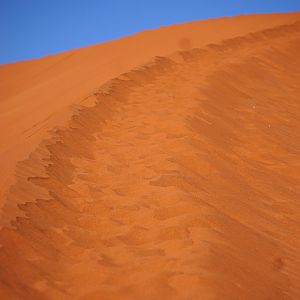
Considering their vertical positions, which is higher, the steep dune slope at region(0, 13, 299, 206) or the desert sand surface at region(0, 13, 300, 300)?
the steep dune slope at region(0, 13, 299, 206)

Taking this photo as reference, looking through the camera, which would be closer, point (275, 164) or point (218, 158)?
point (218, 158)

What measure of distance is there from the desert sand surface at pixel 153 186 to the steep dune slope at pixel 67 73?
0.06 m

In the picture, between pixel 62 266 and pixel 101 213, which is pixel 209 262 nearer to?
pixel 62 266

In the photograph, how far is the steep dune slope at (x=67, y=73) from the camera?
5181 millimetres

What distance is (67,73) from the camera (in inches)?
395

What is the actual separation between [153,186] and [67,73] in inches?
276

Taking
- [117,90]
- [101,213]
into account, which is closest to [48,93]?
[117,90]

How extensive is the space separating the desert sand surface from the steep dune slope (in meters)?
0.06

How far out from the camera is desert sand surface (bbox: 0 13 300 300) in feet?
7.91

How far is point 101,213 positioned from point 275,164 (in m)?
2.55

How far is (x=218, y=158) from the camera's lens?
461cm

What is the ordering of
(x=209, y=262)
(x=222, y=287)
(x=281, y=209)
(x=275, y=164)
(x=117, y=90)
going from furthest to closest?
(x=117, y=90), (x=275, y=164), (x=281, y=209), (x=209, y=262), (x=222, y=287)

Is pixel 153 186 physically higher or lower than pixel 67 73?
lower

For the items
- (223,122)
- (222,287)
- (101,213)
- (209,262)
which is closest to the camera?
(222,287)
